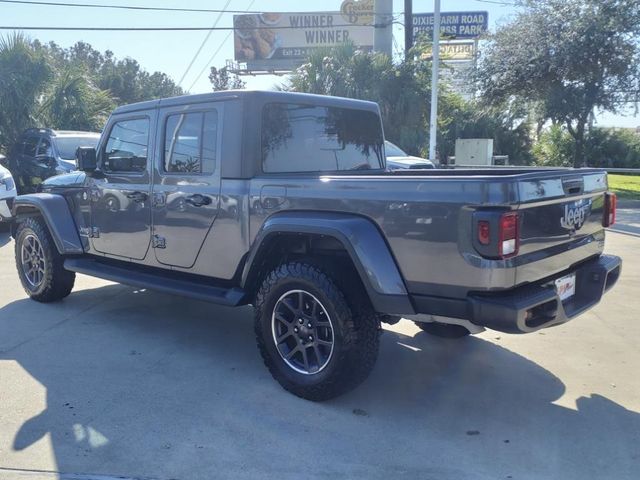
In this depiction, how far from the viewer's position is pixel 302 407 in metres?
3.83

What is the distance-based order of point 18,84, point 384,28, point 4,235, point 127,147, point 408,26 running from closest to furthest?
point 127,147
point 4,235
point 18,84
point 408,26
point 384,28

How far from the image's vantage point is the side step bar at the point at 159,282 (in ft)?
14.1

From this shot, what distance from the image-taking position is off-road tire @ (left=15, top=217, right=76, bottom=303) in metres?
5.86

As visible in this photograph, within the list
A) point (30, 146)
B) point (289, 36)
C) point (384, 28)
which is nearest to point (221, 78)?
point (289, 36)

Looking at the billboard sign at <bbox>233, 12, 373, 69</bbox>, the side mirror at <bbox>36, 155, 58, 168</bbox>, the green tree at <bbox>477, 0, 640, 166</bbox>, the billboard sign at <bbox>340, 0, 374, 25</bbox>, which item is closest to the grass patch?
the green tree at <bbox>477, 0, 640, 166</bbox>

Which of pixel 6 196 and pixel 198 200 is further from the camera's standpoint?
pixel 6 196

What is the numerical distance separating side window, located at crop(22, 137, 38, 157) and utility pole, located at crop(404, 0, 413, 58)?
47.3 ft

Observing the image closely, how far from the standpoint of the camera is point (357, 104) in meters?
5.12

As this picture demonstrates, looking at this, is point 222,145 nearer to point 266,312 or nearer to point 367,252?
point 266,312

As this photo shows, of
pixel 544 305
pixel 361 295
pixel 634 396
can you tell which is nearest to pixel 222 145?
pixel 361 295

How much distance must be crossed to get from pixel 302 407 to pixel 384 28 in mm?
26204

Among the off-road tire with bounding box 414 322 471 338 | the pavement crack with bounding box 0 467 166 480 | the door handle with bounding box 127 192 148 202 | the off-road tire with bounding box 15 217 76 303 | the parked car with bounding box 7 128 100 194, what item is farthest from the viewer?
the parked car with bounding box 7 128 100 194

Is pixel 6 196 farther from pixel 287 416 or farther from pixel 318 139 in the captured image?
pixel 287 416

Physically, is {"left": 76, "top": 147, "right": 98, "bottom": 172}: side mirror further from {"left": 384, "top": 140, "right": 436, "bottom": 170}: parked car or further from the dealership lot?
{"left": 384, "top": 140, "right": 436, "bottom": 170}: parked car
